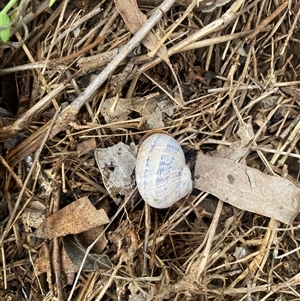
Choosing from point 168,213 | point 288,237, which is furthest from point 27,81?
point 288,237

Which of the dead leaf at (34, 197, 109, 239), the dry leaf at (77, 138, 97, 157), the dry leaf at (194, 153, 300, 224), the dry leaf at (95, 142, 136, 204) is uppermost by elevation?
the dry leaf at (77, 138, 97, 157)

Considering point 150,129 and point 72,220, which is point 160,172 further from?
point 72,220

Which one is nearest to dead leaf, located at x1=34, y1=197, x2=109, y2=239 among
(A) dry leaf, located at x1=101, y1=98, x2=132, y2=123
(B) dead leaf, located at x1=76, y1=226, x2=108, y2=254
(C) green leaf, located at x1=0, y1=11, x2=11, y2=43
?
(B) dead leaf, located at x1=76, y1=226, x2=108, y2=254

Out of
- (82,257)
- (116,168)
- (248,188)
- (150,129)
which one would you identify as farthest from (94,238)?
(248,188)

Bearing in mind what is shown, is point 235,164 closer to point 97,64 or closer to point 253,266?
point 253,266

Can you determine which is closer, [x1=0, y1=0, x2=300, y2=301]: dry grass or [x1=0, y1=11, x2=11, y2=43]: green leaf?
[x1=0, y1=11, x2=11, y2=43]: green leaf

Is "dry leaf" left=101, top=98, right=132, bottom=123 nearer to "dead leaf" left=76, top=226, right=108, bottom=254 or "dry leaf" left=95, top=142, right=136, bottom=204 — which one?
"dry leaf" left=95, top=142, right=136, bottom=204
